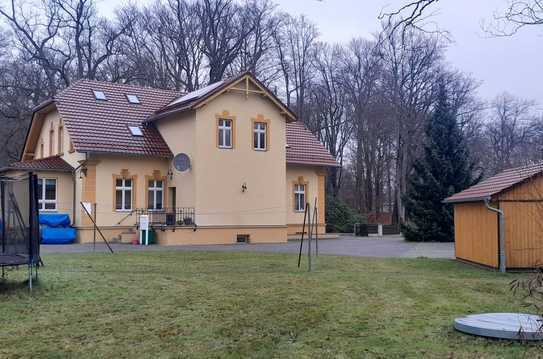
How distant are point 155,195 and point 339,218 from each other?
652 inches

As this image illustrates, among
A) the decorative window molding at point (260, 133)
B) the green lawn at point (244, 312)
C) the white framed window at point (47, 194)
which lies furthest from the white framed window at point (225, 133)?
the green lawn at point (244, 312)

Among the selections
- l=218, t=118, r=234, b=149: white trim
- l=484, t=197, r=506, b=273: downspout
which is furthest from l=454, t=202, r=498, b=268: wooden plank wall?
l=218, t=118, r=234, b=149: white trim

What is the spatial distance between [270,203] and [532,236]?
14.0 metres

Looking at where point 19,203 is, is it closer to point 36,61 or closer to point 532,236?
point 532,236

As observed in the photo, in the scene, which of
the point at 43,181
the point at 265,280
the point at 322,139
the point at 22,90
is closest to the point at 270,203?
the point at 43,181

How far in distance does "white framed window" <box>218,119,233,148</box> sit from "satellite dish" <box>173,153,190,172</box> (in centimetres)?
178

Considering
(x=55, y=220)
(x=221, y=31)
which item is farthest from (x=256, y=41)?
(x=55, y=220)

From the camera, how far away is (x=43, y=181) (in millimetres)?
26531

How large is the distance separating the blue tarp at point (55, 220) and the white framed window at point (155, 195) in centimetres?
370

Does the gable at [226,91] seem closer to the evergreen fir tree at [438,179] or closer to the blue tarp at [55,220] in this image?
the blue tarp at [55,220]

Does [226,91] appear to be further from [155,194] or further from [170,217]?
[170,217]

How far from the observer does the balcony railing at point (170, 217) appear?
25.6 meters

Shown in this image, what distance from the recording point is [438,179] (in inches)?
1155

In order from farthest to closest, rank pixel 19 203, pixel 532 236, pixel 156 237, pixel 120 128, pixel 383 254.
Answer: pixel 120 128 < pixel 156 237 < pixel 383 254 < pixel 532 236 < pixel 19 203
